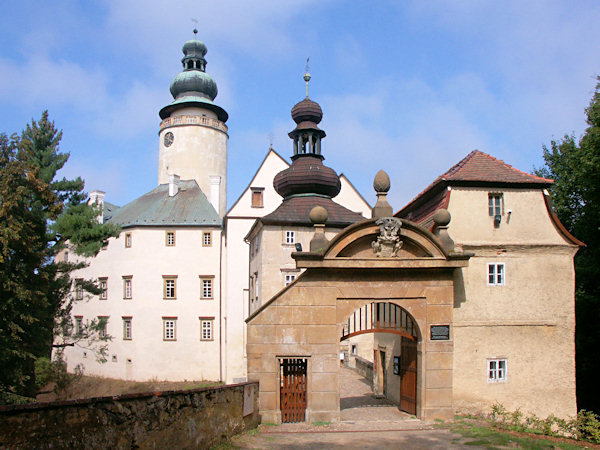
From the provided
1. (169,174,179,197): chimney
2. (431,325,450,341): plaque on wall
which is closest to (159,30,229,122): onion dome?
(169,174,179,197): chimney

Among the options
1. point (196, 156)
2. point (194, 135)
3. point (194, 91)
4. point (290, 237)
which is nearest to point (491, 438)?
point (290, 237)

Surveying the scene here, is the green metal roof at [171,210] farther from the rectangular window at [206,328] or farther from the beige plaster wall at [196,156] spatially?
the rectangular window at [206,328]

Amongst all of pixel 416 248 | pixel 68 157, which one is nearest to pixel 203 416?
pixel 416 248

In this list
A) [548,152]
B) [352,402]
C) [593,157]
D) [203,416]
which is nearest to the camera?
[203,416]

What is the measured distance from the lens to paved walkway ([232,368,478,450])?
13.4 m

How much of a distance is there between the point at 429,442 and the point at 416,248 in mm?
5278

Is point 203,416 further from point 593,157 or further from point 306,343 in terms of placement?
point 593,157

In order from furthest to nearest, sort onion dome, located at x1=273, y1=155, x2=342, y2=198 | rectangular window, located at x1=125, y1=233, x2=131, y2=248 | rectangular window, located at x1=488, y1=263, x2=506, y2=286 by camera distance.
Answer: rectangular window, located at x1=125, y1=233, x2=131, y2=248, onion dome, located at x1=273, y1=155, x2=342, y2=198, rectangular window, located at x1=488, y1=263, x2=506, y2=286

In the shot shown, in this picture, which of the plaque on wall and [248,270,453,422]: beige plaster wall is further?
the plaque on wall

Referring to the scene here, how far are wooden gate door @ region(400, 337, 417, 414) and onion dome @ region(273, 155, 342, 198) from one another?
11.1 meters

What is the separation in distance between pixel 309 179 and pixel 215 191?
16543 millimetres

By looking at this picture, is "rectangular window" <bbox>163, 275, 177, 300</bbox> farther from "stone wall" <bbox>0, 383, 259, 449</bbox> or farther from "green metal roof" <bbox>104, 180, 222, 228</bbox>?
"stone wall" <bbox>0, 383, 259, 449</bbox>

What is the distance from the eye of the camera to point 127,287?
3956 centimetres

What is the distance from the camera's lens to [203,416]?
38.4 feet
